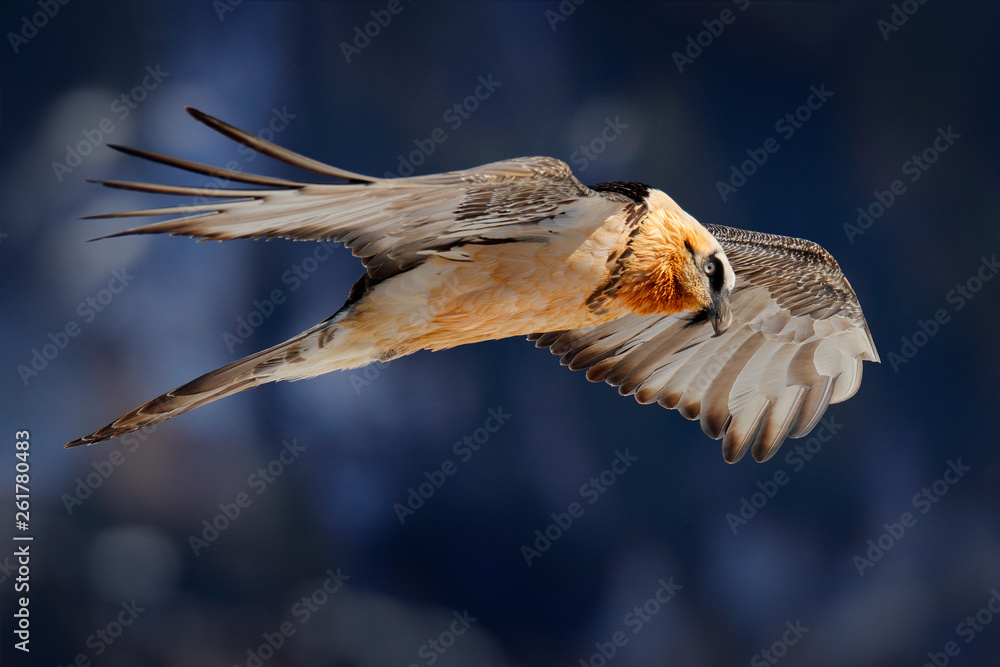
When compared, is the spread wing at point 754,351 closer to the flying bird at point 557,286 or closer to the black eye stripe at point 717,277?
the flying bird at point 557,286

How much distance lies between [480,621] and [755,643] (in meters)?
1.22

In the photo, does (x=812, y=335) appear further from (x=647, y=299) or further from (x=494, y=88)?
(x=494, y=88)

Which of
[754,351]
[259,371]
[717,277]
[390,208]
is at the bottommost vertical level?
[259,371]

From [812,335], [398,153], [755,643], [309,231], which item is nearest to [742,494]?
[755,643]

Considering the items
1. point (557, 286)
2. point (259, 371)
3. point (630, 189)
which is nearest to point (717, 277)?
point (630, 189)

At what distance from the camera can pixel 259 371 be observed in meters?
2.02

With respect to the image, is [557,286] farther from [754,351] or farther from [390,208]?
[754,351]

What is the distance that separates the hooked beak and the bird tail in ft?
3.04

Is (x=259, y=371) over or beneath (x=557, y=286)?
beneath

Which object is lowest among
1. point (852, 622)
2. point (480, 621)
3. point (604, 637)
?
point (480, 621)

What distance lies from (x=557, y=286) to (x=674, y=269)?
0.32 metres

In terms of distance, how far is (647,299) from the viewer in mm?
2094

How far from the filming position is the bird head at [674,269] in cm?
204

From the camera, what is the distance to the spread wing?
108 inches
